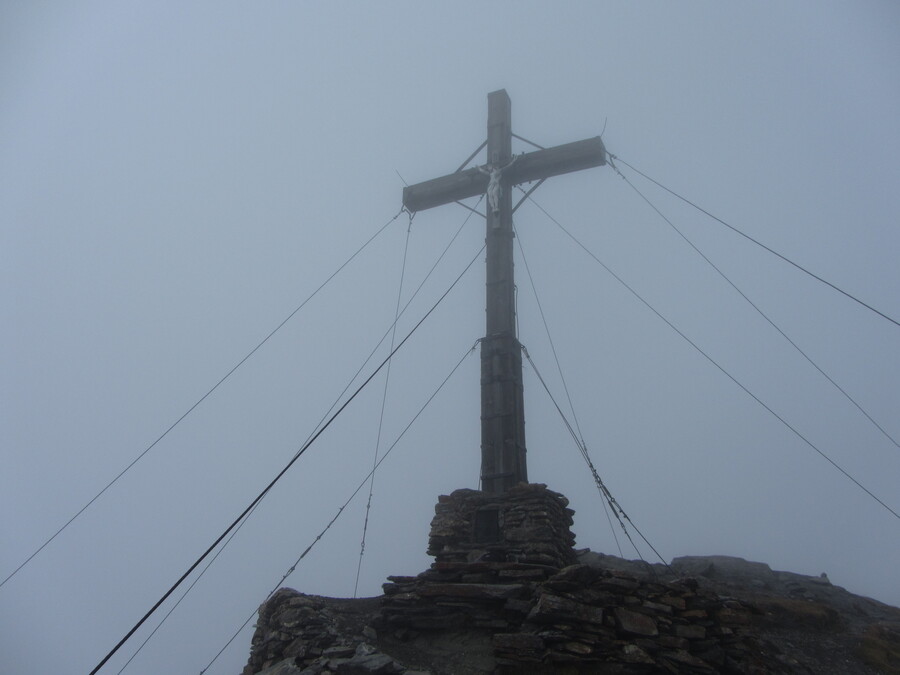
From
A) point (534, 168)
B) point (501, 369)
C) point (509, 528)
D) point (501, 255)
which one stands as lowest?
point (509, 528)

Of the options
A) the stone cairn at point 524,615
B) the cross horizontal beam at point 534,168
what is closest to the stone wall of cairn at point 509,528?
the stone cairn at point 524,615

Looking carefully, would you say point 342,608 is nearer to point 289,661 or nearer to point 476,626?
point 289,661

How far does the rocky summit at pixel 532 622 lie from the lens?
744 centimetres

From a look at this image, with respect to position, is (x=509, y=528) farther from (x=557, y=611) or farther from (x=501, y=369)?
(x=501, y=369)

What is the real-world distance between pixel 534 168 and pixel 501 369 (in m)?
4.88

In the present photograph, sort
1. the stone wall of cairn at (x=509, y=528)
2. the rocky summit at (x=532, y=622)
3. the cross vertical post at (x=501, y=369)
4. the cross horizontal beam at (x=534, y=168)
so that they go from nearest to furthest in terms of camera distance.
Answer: the rocky summit at (x=532, y=622), the stone wall of cairn at (x=509, y=528), the cross vertical post at (x=501, y=369), the cross horizontal beam at (x=534, y=168)

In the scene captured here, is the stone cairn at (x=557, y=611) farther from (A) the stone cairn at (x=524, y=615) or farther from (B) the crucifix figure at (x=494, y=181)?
(B) the crucifix figure at (x=494, y=181)

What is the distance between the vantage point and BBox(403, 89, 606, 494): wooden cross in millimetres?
10523

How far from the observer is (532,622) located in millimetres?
7734

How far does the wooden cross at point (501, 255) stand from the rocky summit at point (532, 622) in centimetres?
87

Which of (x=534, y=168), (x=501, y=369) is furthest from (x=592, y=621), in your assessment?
(x=534, y=168)

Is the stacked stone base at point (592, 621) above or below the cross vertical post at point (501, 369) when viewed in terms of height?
below

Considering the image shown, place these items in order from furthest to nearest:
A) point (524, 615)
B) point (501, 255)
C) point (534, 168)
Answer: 1. point (534, 168)
2. point (501, 255)
3. point (524, 615)

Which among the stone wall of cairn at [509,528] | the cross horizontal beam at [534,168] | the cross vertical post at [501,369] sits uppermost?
the cross horizontal beam at [534,168]
